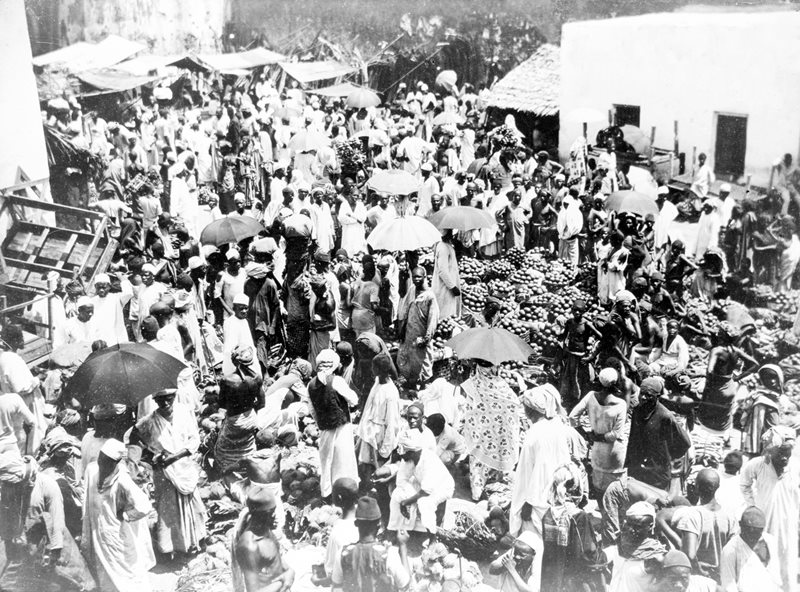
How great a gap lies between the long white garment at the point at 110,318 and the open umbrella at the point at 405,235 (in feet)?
9.34

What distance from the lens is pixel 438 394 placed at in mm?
7480

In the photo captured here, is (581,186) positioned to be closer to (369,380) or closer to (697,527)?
(369,380)

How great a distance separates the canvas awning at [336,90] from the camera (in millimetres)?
8883

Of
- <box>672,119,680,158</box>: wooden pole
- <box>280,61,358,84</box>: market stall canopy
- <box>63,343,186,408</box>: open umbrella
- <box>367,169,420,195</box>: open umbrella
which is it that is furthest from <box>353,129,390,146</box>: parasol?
<box>63,343,186,408</box>: open umbrella

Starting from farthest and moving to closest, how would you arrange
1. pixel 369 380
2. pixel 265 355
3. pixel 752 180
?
1. pixel 265 355
2. pixel 369 380
3. pixel 752 180

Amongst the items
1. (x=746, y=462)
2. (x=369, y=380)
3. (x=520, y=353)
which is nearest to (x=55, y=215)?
(x=369, y=380)

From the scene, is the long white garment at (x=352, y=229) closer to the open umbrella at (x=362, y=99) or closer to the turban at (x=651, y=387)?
the open umbrella at (x=362, y=99)

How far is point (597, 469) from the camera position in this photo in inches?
273

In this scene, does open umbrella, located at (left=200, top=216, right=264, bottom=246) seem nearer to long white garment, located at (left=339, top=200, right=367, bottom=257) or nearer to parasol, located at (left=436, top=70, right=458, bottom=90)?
long white garment, located at (left=339, top=200, right=367, bottom=257)

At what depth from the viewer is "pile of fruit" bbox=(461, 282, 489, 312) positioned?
8484mm

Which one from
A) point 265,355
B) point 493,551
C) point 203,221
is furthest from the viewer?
point 203,221

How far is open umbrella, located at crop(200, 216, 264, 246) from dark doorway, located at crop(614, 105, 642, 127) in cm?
439

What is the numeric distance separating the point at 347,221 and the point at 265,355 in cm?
276

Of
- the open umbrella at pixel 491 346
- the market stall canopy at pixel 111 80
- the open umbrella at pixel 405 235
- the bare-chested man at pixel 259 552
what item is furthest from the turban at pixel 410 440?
the market stall canopy at pixel 111 80
